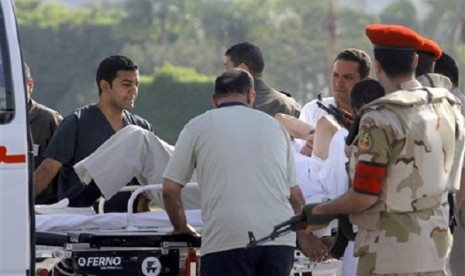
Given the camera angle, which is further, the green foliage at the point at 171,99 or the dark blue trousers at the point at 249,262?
the green foliage at the point at 171,99

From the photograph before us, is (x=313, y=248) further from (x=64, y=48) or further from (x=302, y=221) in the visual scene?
(x=64, y=48)

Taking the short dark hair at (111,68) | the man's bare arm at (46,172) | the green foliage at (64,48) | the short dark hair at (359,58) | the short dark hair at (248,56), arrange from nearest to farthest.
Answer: the man's bare arm at (46,172)
the short dark hair at (111,68)
the short dark hair at (359,58)
the short dark hair at (248,56)
the green foliage at (64,48)

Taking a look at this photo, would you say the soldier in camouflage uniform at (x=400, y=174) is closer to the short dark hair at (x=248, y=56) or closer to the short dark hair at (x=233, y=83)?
the short dark hair at (x=233, y=83)

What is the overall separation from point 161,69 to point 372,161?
36.6 meters

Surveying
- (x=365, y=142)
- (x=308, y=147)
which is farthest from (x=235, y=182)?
(x=308, y=147)

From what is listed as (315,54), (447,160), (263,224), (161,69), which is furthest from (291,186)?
(315,54)

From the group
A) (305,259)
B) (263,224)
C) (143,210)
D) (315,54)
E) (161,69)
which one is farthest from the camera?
(315,54)

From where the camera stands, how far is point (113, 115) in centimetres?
862

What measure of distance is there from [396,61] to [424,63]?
106 centimetres

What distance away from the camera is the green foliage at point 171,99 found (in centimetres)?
3869

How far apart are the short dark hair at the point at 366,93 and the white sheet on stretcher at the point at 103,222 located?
1.07 meters

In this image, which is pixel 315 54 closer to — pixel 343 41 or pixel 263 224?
pixel 343 41

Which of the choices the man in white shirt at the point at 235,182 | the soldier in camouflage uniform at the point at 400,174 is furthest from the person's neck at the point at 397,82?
the man in white shirt at the point at 235,182

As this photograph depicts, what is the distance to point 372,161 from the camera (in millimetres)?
6285
